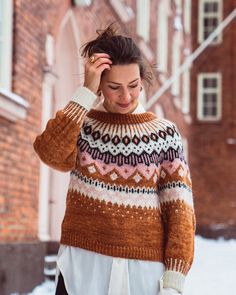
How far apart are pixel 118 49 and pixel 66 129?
34cm

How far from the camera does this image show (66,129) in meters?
3.01

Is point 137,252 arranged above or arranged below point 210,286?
above

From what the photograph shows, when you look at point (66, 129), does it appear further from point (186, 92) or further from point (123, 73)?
point (186, 92)

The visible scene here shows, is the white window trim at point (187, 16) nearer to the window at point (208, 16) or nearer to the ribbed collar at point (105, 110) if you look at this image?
the window at point (208, 16)

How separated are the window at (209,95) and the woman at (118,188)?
25.0 meters

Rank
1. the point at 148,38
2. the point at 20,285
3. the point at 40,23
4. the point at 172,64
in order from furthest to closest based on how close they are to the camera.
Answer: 1. the point at 172,64
2. the point at 148,38
3. the point at 40,23
4. the point at 20,285

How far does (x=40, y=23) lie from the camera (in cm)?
946

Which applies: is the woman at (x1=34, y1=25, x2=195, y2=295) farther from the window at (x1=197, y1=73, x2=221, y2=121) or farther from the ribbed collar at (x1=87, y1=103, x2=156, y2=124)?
the window at (x1=197, y1=73, x2=221, y2=121)

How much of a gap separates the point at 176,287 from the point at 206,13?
1055 inches

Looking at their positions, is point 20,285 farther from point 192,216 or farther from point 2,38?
point 192,216

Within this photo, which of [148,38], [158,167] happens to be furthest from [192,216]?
[148,38]

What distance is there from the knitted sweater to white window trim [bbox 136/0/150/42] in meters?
15.1

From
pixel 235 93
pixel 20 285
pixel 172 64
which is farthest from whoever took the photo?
pixel 235 93

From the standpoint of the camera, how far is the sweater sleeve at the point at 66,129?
3020 mm
